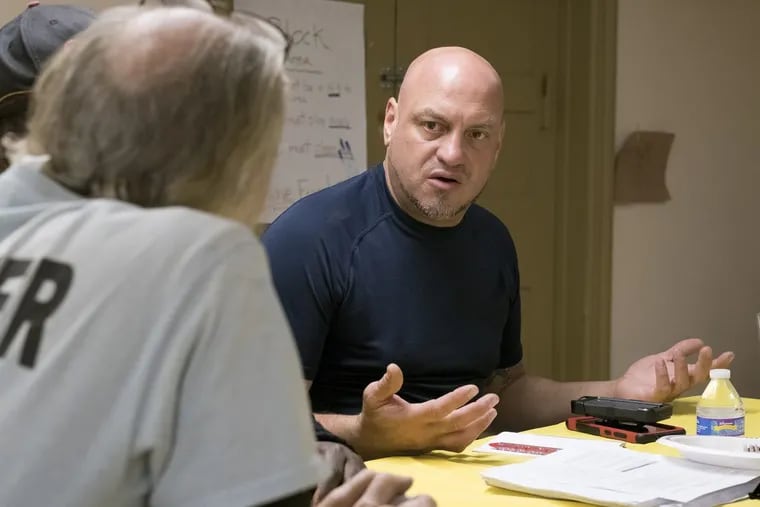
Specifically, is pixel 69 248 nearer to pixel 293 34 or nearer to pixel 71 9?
pixel 71 9

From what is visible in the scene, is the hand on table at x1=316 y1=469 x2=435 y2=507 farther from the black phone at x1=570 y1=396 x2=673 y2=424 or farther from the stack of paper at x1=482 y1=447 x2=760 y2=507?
the black phone at x1=570 y1=396 x2=673 y2=424

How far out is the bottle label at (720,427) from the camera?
69.6 inches

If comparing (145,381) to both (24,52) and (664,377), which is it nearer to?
(24,52)

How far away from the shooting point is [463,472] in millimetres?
1556

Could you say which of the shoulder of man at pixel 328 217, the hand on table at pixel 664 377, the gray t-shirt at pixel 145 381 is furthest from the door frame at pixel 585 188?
the gray t-shirt at pixel 145 381

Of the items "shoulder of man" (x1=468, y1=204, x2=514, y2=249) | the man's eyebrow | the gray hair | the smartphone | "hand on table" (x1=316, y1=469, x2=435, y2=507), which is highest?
the gray hair

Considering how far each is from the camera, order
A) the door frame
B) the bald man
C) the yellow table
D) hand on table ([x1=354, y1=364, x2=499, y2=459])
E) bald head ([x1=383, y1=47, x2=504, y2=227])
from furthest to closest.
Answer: the door frame
bald head ([x1=383, y1=47, x2=504, y2=227])
the bald man
hand on table ([x1=354, y1=364, x2=499, y2=459])
the yellow table

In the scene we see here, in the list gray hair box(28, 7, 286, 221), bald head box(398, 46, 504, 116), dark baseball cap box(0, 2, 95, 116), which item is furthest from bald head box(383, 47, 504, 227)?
gray hair box(28, 7, 286, 221)

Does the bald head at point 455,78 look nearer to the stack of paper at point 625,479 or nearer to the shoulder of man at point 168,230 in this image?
the stack of paper at point 625,479

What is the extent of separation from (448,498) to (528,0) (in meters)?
2.63

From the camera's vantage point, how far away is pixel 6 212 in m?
0.84

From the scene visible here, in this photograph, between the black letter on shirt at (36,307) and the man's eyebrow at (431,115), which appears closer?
the black letter on shirt at (36,307)

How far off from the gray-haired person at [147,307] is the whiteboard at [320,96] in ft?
6.90

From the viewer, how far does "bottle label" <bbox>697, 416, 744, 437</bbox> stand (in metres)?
1.77
